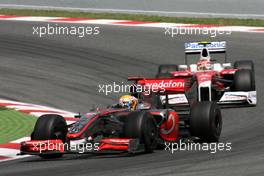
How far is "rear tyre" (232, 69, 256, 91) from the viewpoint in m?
19.3

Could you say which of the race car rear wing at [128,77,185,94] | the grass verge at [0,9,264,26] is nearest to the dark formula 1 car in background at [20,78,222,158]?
the race car rear wing at [128,77,185,94]

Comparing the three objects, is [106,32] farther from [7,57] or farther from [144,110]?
[144,110]

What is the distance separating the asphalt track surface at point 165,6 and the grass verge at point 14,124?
1055 centimetres

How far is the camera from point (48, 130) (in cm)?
1431

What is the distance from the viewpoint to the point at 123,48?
25.6 metres

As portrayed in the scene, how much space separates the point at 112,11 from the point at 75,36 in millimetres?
2822

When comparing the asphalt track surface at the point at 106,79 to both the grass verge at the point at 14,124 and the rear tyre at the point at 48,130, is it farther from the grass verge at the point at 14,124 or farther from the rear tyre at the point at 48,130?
the grass verge at the point at 14,124

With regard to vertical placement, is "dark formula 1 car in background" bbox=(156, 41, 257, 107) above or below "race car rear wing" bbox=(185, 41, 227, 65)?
below

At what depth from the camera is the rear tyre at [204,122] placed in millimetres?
15047

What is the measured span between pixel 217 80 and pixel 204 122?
4680 millimetres

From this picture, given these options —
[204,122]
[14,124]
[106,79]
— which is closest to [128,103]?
[204,122]

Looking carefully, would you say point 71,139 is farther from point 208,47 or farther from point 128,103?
point 208,47

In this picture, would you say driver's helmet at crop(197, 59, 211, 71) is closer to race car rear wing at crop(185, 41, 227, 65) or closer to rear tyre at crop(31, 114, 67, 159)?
race car rear wing at crop(185, 41, 227, 65)

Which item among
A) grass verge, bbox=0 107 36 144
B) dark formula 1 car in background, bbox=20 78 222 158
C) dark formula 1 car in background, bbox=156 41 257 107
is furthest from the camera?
dark formula 1 car in background, bbox=156 41 257 107
